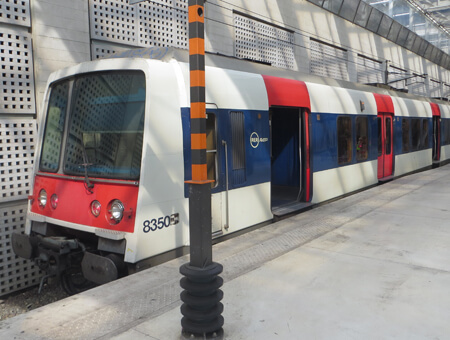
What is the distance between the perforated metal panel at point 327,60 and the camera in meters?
14.2

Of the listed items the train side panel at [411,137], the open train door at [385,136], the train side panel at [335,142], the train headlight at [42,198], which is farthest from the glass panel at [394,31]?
the train headlight at [42,198]

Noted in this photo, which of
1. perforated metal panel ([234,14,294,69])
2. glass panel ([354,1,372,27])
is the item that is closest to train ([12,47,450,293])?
perforated metal panel ([234,14,294,69])

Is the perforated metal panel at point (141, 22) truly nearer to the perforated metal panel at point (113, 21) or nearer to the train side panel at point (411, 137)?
the perforated metal panel at point (113, 21)

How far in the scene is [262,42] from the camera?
11531mm

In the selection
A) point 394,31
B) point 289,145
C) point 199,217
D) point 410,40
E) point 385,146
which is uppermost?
point 410,40

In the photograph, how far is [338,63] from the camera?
1591 cm

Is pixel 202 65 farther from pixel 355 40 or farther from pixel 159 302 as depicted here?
pixel 355 40

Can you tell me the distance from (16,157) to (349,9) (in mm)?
14537

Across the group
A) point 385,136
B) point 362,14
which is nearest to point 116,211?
point 385,136

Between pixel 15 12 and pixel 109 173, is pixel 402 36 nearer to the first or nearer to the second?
pixel 15 12

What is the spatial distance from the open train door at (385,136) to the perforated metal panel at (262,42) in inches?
125

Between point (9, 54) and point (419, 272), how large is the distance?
19.6 ft

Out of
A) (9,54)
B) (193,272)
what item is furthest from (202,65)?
(9,54)

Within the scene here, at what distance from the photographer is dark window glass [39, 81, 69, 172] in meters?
5.15
